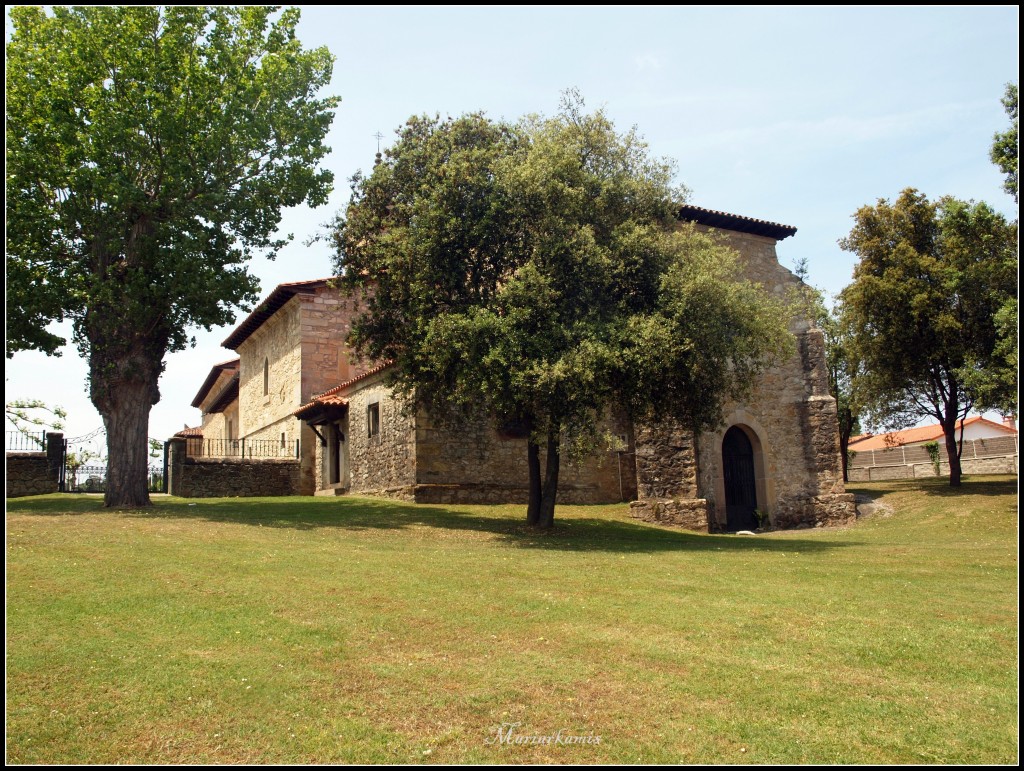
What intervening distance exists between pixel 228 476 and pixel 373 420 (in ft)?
18.9

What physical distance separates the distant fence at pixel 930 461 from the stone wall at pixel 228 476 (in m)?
33.0

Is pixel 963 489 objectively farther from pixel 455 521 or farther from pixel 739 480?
pixel 455 521

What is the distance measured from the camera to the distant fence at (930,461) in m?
41.3

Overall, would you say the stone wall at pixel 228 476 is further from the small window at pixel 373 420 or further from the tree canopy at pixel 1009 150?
the tree canopy at pixel 1009 150

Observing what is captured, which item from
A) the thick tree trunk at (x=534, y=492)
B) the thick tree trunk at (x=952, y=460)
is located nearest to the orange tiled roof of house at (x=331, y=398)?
the thick tree trunk at (x=534, y=492)

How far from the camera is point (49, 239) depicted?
62.8 feet

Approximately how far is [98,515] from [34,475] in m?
9.97

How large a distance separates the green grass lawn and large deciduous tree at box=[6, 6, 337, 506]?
6.47m

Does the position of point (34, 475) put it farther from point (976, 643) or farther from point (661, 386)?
point (976, 643)

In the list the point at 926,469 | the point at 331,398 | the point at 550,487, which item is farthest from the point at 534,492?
the point at 926,469

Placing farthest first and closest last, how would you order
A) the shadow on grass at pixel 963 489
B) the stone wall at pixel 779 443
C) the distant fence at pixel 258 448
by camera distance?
the distant fence at pixel 258 448, the shadow on grass at pixel 963 489, the stone wall at pixel 779 443

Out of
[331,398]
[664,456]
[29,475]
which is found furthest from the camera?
A: [331,398]

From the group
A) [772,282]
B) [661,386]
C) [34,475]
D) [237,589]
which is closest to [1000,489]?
[772,282]

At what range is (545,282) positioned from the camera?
53.8 ft
